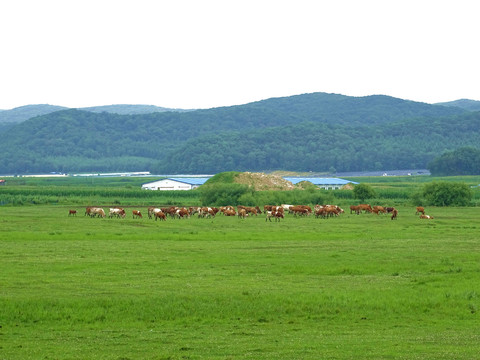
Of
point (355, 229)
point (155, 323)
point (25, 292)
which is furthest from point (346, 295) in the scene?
point (355, 229)

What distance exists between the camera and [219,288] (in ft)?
87.1

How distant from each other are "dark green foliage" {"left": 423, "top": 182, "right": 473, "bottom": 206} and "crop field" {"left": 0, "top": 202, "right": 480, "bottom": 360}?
1846 inches

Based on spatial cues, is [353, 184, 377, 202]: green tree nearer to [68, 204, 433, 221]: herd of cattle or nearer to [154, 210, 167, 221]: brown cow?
[68, 204, 433, 221]: herd of cattle

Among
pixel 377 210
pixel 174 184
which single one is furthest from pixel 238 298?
pixel 174 184

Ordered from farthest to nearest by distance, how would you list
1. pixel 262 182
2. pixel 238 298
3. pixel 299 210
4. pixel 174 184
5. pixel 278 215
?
pixel 174 184, pixel 262 182, pixel 299 210, pixel 278 215, pixel 238 298

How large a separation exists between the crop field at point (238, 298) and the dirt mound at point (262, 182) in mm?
70039

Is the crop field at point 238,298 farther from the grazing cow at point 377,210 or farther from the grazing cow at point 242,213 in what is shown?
the grazing cow at point 377,210

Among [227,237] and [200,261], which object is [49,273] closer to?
[200,261]

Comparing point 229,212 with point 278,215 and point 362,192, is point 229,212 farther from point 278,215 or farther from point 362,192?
point 362,192

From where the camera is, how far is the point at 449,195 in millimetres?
89938

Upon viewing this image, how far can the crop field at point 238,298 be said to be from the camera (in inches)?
743

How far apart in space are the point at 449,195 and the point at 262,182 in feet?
111

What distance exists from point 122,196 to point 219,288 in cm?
8890

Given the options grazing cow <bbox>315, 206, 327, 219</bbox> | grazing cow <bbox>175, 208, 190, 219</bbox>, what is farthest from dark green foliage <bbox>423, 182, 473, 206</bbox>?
grazing cow <bbox>175, 208, 190, 219</bbox>
